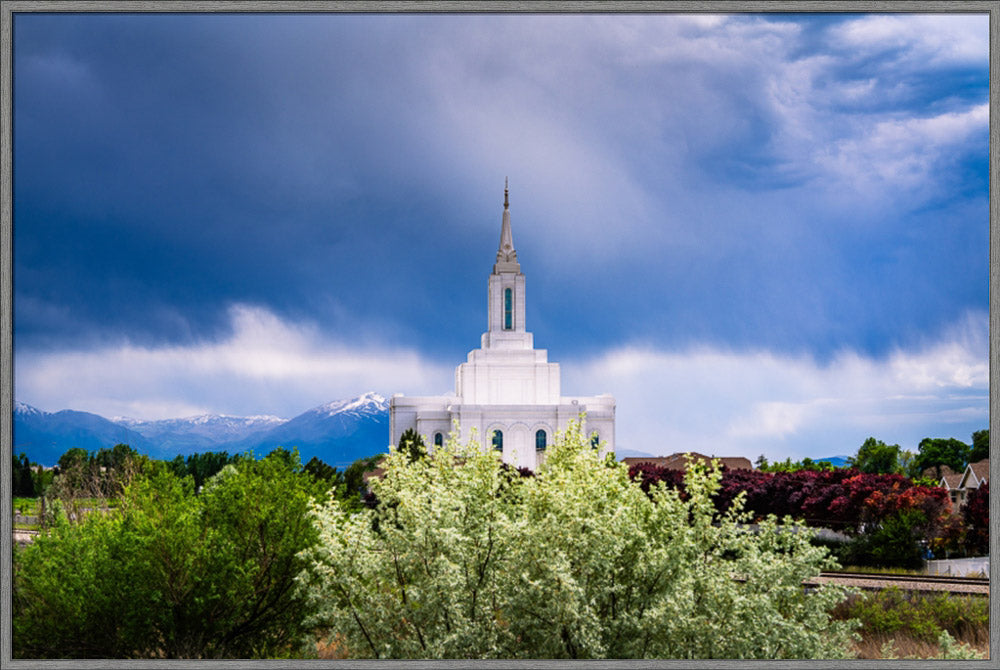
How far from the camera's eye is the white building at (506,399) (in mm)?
44312

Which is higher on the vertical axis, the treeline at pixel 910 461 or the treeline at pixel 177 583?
the treeline at pixel 910 461

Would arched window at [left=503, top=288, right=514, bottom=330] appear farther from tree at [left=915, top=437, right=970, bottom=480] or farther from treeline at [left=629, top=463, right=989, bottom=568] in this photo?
treeline at [left=629, top=463, right=989, bottom=568]

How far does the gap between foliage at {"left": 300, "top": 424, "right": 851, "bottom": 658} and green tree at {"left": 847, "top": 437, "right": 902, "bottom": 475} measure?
3700 cm

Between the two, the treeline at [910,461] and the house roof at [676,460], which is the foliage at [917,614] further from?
the treeline at [910,461]

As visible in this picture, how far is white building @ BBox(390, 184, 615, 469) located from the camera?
4431 cm

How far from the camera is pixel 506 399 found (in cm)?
4625

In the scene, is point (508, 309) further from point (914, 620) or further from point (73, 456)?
point (914, 620)

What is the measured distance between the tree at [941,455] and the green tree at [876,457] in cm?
122

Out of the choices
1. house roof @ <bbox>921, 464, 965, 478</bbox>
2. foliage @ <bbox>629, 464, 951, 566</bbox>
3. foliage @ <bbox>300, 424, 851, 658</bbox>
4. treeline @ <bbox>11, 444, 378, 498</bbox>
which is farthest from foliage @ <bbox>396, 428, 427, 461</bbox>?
house roof @ <bbox>921, 464, 965, 478</bbox>

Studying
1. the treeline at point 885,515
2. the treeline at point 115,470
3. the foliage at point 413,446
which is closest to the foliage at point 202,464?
the treeline at point 115,470

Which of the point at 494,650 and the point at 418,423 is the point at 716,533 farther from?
the point at 418,423

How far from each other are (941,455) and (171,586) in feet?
140

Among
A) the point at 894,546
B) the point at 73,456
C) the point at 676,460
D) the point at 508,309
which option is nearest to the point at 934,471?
the point at 676,460

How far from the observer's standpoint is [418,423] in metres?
45.6
